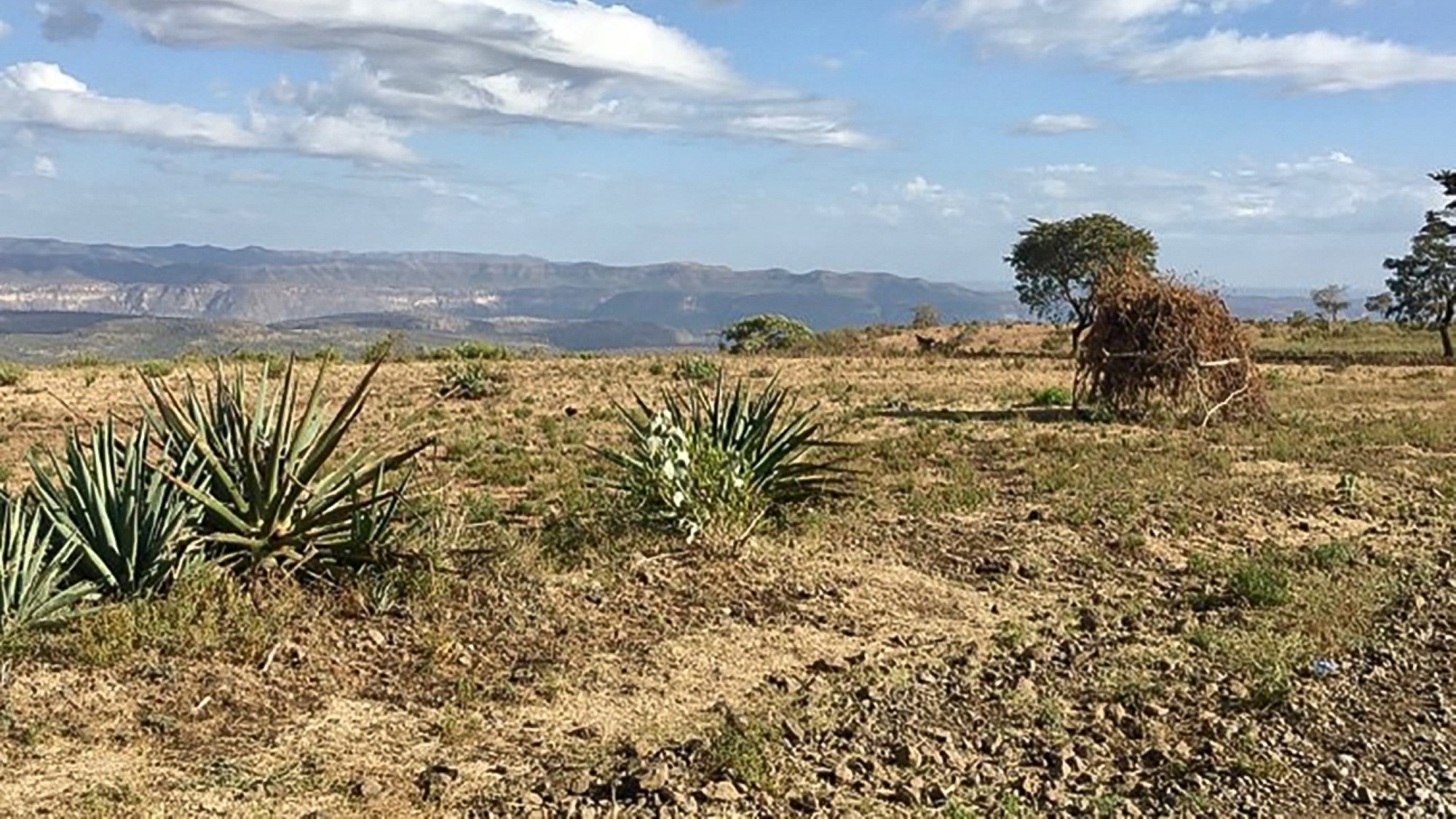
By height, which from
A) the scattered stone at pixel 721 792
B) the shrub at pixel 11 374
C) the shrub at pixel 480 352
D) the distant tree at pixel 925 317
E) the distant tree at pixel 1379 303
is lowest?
the scattered stone at pixel 721 792

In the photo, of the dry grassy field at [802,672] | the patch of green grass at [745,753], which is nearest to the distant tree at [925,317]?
the dry grassy field at [802,672]

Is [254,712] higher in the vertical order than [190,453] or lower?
lower

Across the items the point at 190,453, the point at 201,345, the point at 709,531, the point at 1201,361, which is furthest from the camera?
the point at 201,345

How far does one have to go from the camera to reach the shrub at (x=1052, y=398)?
1889 centimetres

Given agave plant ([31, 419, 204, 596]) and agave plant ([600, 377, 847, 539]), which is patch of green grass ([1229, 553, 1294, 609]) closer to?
agave plant ([600, 377, 847, 539])

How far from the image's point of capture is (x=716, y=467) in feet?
26.3

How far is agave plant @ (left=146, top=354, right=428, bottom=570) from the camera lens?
6664 millimetres

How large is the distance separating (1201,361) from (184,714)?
45.6 feet

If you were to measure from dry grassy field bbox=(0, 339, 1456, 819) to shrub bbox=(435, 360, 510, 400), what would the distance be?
357 inches

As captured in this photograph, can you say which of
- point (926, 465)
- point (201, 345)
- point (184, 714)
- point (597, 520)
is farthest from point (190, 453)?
point (201, 345)

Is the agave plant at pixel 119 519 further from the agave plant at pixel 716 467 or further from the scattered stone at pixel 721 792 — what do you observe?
the scattered stone at pixel 721 792

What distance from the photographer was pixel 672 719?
557cm

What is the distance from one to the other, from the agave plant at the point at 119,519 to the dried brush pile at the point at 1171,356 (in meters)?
12.8

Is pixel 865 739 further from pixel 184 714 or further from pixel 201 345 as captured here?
pixel 201 345
